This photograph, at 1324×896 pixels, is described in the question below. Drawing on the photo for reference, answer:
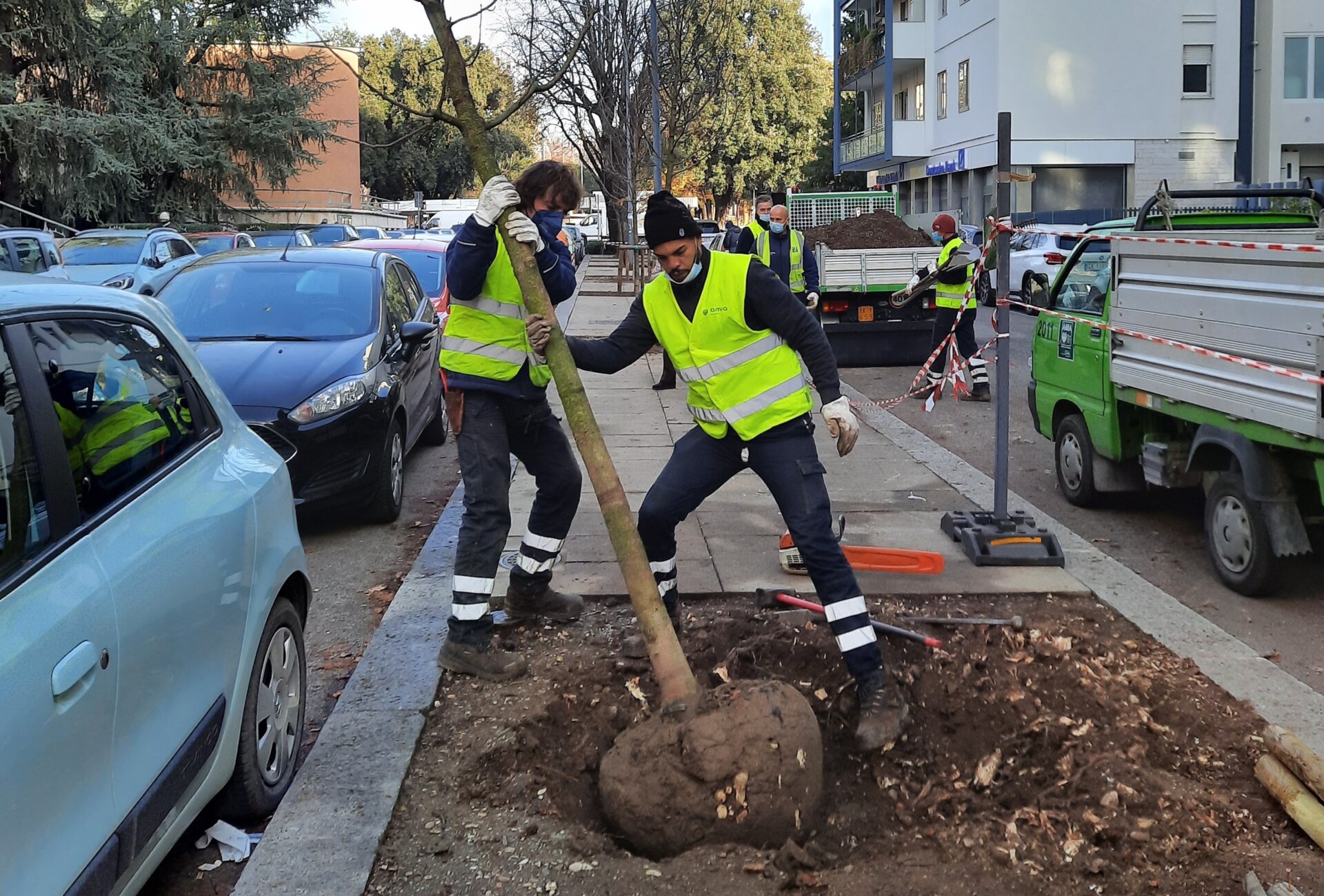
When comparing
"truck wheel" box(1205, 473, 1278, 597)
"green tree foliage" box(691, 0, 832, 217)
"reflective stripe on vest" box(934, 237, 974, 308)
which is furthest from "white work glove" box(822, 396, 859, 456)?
"green tree foliage" box(691, 0, 832, 217)

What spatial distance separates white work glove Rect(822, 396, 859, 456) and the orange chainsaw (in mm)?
1567

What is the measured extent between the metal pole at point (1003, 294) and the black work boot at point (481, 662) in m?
2.85

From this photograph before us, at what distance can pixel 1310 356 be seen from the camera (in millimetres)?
5262

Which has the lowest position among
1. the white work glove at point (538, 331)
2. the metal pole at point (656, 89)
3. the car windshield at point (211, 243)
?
the white work glove at point (538, 331)

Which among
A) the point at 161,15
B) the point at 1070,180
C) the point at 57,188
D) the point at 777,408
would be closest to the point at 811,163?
the point at 1070,180

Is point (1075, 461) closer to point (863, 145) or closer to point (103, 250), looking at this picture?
point (103, 250)

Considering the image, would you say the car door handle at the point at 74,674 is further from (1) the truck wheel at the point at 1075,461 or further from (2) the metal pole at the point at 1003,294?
(1) the truck wheel at the point at 1075,461

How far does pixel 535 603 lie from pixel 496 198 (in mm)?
1877

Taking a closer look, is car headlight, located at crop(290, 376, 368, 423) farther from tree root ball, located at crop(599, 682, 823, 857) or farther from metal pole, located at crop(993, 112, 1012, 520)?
tree root ball, located at crop(599, 682, 823, 857)

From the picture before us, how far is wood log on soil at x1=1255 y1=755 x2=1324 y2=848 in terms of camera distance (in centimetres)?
349

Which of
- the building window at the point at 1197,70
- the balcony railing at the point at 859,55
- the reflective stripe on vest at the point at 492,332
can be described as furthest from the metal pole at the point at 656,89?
the balcony railing at the point at 859,55

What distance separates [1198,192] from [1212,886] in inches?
186

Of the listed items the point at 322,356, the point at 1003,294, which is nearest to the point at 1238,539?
the point at 1003,294

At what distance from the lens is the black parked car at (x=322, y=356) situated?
7188 mm
